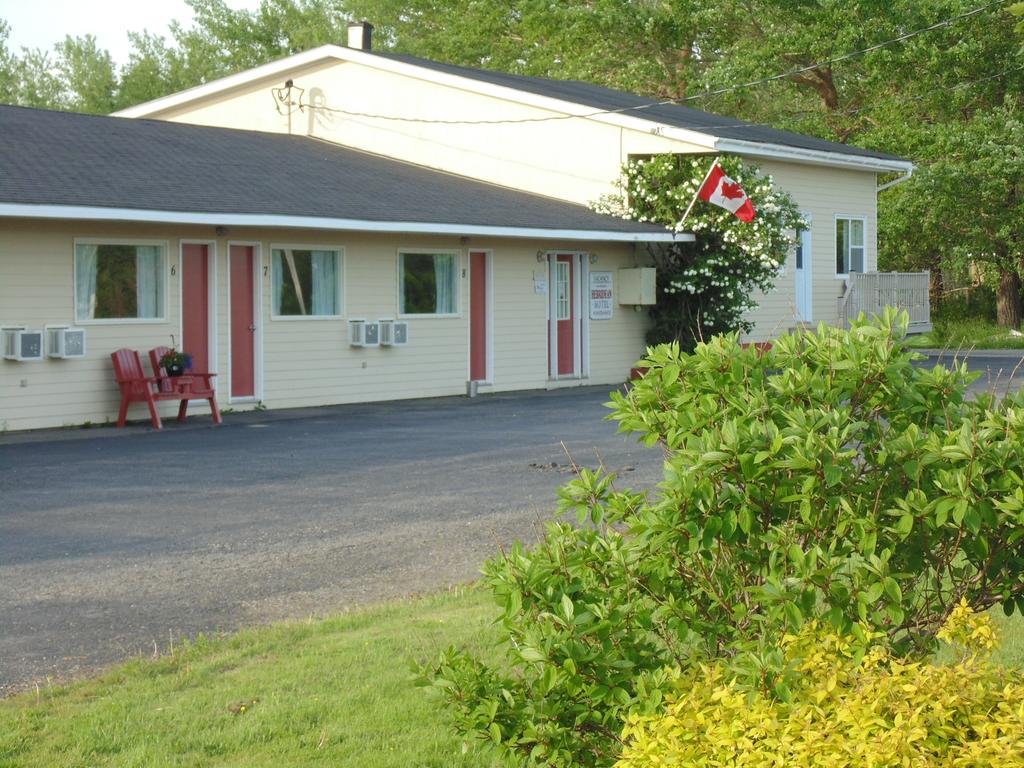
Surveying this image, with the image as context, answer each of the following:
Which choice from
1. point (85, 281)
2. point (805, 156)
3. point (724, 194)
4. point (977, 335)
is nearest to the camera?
point (85, 281)

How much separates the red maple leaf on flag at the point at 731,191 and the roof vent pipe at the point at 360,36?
9.32 m

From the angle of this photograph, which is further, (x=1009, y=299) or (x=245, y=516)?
(x=1009, y=299)

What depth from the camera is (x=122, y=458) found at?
49.2ft

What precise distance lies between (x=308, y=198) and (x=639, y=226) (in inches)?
267

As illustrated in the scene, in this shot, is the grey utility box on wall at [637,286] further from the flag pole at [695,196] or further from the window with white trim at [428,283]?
the window with white trim at [428,283]

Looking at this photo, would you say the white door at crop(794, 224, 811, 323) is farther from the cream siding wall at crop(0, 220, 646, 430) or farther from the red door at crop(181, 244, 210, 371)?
the red door at crop(181, 244, 210, 371)

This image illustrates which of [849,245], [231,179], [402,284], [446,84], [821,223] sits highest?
[446,84]

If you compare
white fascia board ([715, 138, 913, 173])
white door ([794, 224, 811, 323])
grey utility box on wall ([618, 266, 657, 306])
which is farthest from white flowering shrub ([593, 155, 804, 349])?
white door ([794, 224, 811, 323])

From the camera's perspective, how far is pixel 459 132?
27812mm

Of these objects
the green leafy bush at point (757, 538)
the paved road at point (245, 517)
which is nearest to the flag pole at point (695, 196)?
the paved road at point (245, 517)

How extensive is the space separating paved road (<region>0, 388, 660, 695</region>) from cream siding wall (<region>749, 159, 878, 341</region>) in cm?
1099

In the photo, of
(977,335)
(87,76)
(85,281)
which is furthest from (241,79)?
(87,76)

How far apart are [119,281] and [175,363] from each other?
1342mm

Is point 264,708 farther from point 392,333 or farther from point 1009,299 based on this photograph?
point 1009,299
